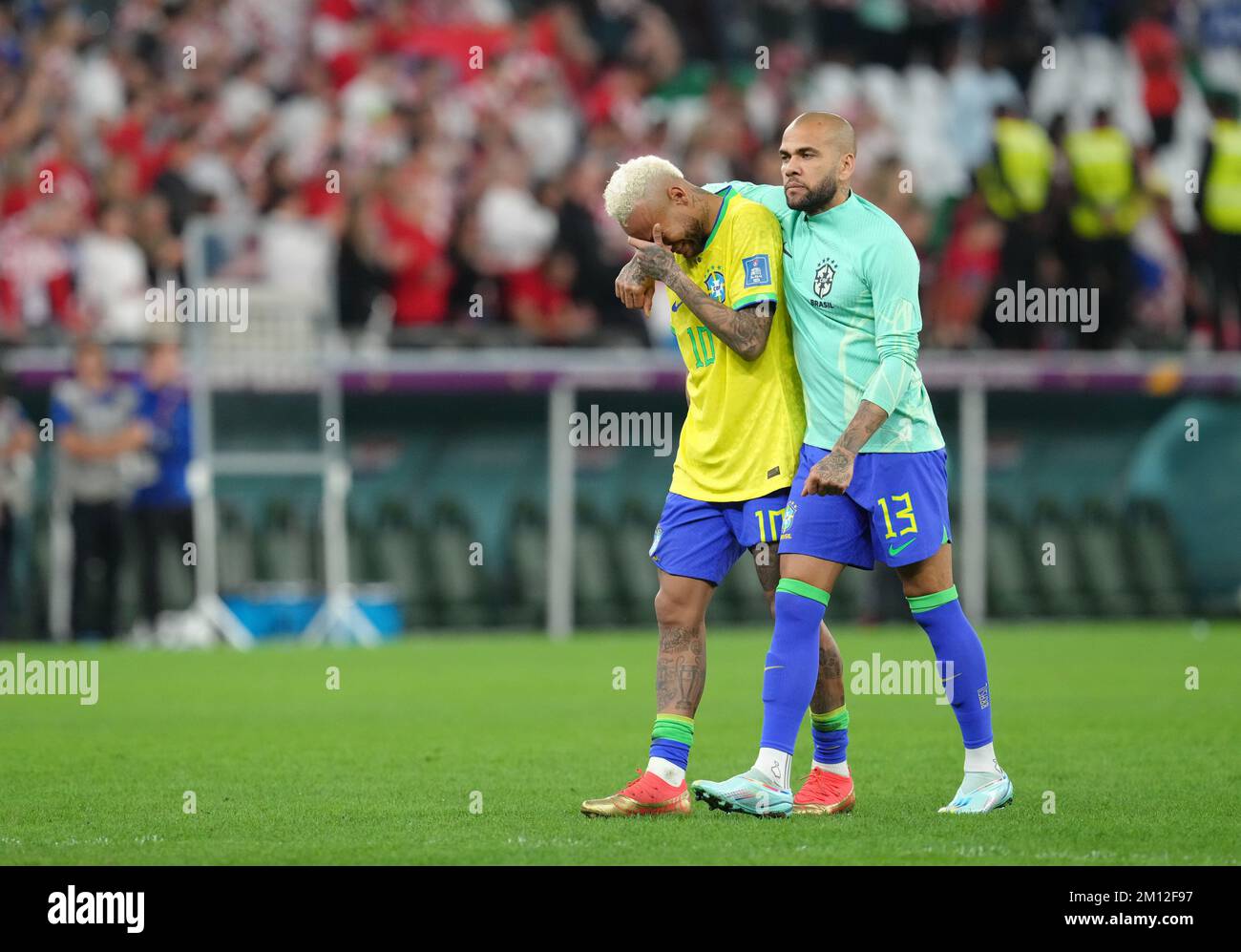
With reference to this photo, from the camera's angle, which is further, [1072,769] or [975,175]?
[975,175]

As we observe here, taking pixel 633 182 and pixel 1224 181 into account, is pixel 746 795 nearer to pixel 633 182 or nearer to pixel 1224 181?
pixel 633 182

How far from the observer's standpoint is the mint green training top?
757 cm

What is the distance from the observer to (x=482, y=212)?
1873 cm

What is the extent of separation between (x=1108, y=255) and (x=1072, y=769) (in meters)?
11.9

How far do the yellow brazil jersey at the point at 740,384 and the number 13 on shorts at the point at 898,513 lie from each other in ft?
1.29

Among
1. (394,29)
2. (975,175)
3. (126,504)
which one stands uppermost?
(394,29)

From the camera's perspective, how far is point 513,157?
19016mm

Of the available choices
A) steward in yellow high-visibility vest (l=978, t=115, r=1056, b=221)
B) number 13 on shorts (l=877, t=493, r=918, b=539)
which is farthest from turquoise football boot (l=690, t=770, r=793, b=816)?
steward in yellow high-visibility vest (l=978, t=115, r=1056, b=221)

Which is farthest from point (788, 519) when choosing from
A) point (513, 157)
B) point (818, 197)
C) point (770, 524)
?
point (513, 157)

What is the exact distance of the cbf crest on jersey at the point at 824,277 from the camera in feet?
25.2

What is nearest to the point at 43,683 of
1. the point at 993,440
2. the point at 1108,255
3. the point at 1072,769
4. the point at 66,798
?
the point at 66,798

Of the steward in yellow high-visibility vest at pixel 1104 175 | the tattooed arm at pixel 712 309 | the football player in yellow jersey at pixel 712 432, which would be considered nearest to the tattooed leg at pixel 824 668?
the football player in yellow jersey at pixel 712 432

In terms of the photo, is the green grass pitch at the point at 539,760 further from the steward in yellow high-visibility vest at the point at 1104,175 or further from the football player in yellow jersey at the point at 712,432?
the steward in yellow high-visibility vest at the point at 1104,175
